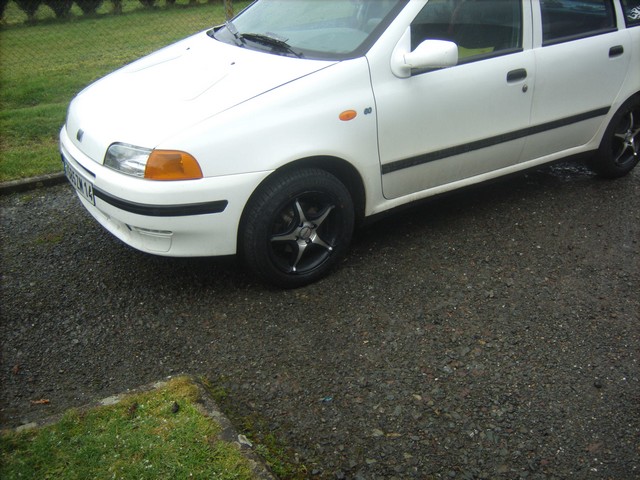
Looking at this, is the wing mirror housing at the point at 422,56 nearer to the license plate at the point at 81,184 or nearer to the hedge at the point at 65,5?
the license plate at the point at 81,184

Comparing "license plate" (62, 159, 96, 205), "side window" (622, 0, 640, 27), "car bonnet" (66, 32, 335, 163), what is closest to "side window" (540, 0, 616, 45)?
"side window" (622, 0, 640, 27)

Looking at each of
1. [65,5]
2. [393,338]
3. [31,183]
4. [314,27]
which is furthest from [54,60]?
[393,338]

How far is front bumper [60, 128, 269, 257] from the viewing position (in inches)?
135

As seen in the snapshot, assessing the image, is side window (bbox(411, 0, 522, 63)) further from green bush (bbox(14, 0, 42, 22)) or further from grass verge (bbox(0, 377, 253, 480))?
green bush (bbox(14, 0, 42, 22))

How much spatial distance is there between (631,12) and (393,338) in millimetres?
3081

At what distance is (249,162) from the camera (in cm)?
351

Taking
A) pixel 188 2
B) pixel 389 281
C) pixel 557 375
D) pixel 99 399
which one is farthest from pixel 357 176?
pixel 188 2

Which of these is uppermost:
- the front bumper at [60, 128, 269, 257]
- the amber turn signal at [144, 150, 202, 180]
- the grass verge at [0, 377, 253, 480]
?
the amber turn signal at [144, 150, 202, 180]

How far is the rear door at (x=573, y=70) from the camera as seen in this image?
441 centimetres

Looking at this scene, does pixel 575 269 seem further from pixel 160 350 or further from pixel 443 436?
pixel 160 350

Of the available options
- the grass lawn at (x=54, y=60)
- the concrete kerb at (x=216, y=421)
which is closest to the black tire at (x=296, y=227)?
the concrete kerb at (x=216, y=421)

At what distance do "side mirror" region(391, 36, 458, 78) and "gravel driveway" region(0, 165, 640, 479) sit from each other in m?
1.16

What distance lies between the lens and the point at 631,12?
485 centimetres

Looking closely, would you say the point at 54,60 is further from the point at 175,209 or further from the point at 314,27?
the point at 175,209
